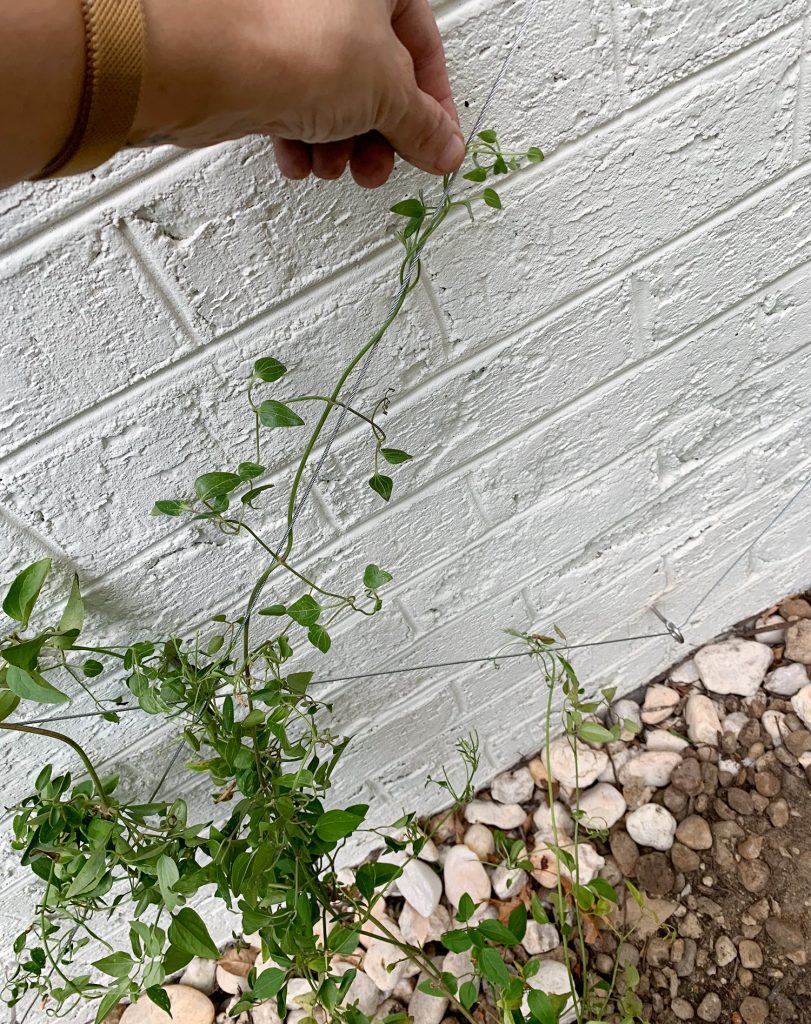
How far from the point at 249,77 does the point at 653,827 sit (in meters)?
1.31

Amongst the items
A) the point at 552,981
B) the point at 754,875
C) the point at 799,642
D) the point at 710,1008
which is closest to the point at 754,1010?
the point at 710,1008

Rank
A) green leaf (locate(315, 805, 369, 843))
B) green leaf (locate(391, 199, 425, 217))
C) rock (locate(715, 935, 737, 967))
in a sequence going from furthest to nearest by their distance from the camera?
rock (locate(715, 935, 737, 967)) → green leaf (locate(315, 805, 369, 843)) → green leaf (locate(391, 199, 425, 217))

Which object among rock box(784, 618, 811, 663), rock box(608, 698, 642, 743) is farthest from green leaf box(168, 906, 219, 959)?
rock box(784, 618, 811, 663)

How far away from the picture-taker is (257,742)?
843 millimetres

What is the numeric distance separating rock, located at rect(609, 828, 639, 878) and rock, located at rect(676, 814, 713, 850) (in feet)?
0.27

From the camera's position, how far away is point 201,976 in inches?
55.4

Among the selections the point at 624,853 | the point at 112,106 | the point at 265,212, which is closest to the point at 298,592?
the point at 265,212

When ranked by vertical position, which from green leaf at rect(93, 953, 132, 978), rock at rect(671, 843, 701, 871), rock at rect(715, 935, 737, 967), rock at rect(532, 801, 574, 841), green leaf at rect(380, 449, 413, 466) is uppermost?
green leaf at rect(380, 449, 413, 466)

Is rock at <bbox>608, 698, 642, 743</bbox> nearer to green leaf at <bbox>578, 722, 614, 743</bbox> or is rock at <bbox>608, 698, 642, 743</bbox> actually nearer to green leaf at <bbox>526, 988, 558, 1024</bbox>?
green leaf at <bbox>578, 722, 614, 743</bbox>

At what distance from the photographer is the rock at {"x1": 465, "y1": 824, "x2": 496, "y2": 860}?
1.41 metres

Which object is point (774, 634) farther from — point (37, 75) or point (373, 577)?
point (37, 75)

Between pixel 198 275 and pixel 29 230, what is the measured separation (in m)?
0.14

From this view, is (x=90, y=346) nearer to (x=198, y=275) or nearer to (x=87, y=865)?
(x=198, y=275)

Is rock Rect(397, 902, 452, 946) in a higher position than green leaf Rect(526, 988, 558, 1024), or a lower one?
lower
